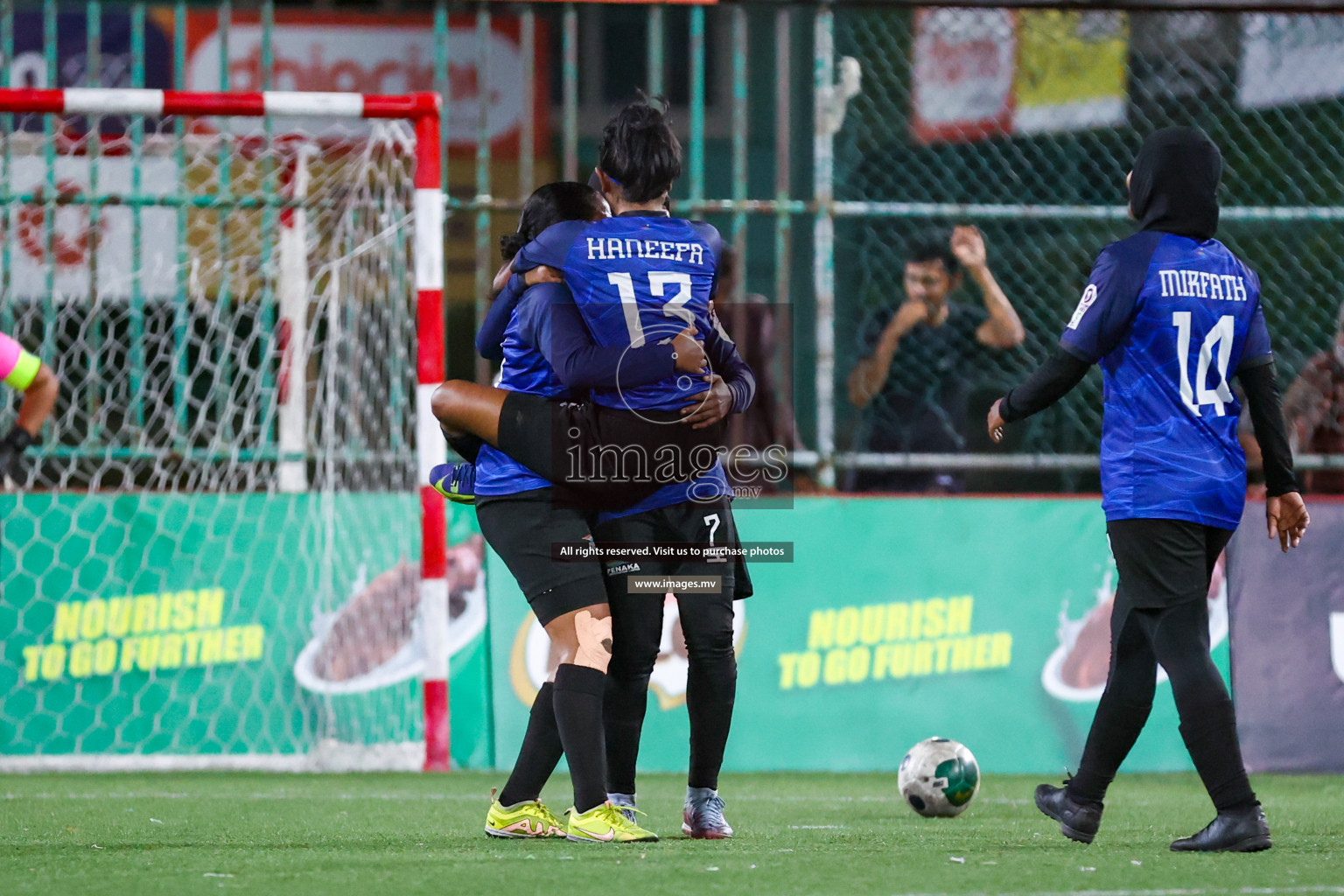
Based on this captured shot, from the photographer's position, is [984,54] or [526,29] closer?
[526,29]

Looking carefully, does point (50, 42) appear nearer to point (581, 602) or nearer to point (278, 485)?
Answer: point (278, 485)

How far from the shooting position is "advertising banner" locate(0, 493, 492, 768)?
6.88 metres

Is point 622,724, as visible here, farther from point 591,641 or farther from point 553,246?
point 553,246

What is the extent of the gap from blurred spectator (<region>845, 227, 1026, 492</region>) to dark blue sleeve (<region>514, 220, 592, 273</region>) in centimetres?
365

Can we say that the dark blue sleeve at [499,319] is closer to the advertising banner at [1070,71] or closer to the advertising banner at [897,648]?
the advertising banner at [897,648]

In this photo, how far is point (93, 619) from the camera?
6914 mm

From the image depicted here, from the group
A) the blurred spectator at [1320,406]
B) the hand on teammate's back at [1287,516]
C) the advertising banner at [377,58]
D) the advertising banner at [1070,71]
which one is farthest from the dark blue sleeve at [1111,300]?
the advertising banner at [377,58]

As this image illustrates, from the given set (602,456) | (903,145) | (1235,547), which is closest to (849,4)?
(903,145)

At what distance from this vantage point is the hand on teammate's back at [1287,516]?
13.9ft

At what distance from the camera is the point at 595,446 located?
3941mm

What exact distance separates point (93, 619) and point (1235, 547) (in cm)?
478

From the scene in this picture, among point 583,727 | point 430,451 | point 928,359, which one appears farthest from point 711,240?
point 928,359

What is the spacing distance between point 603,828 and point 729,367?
119cm

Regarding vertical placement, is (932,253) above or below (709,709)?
above
